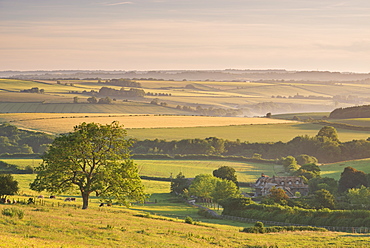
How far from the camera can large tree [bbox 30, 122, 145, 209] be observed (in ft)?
182

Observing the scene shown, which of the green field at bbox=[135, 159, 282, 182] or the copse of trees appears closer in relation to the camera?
the copse of trees

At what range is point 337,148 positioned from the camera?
149 m

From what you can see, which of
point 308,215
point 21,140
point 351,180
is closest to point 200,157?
point 351,180

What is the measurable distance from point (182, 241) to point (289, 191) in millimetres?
63907

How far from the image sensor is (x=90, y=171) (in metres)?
55.8

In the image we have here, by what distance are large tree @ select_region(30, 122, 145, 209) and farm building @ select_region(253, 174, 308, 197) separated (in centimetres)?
4944

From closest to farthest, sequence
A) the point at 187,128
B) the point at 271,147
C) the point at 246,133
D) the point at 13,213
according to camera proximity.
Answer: the point at 13,213, the point at 271,147, the point at 246,133, the point at 187,128

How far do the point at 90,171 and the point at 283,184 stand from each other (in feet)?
187

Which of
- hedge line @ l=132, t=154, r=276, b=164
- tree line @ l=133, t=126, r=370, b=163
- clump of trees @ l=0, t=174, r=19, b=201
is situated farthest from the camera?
→ tree line @ l=133, t=126, r=370, b=163

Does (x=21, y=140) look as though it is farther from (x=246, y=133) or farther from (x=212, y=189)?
(x=212, y=189)

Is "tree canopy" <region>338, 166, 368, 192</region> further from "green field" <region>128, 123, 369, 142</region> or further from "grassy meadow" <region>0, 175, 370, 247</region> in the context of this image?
"green field" <region>128, 123, 369, 142</region>

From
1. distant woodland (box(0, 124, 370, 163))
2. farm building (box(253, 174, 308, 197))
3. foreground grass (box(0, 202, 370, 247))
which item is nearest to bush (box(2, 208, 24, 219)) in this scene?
foreground grass (box(0, 202, 370, 247))

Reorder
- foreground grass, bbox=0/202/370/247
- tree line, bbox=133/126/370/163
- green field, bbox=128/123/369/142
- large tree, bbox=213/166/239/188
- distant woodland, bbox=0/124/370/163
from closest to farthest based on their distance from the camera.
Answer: foreground grass, bbox=0/202/370/247 → large tree, bbox=213/166/239/188 → tree line, bbox=133/126/370/163 → distant woodland, bbox=0/124/370/163 → green field, bbox=128/123/369/142

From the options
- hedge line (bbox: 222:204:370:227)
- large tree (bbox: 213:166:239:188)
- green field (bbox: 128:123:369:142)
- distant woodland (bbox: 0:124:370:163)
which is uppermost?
green field (bbox: 128:123:369:142)
